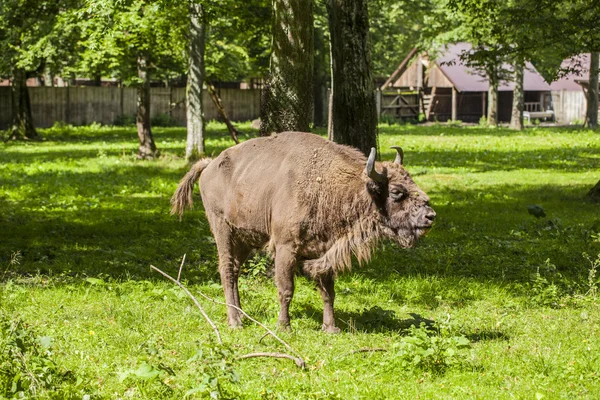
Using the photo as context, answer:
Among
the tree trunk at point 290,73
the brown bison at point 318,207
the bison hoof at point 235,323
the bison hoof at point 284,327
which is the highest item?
the tree trunk at point 290,73

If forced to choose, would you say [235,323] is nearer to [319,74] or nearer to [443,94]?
[319,74]

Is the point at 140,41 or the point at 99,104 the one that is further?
the point at 99,104

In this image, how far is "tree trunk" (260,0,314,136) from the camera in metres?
11.3

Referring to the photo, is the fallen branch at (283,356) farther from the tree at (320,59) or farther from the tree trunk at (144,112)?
the tree at (320,59)

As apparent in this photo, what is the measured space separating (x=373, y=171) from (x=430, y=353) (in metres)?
1.77

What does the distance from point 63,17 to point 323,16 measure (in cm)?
2202

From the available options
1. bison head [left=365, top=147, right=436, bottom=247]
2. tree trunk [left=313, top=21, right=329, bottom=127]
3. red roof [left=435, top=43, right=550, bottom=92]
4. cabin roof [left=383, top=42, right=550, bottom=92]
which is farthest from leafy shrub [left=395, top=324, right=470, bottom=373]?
red roof [left=435, top=43, right=550, bottom=92]

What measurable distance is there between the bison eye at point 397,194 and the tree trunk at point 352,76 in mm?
3918

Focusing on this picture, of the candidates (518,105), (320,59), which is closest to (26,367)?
(320,59)

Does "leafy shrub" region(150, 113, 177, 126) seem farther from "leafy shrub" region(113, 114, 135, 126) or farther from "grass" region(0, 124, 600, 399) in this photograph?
"grass" region(0, 124, 600, 399)

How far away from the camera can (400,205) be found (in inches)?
311

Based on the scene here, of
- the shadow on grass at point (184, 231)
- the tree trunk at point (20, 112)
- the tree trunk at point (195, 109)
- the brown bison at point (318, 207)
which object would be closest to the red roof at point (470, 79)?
the tree trunk at point (20, 112)

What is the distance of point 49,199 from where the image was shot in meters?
17.4

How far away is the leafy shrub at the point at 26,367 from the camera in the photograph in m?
5.90
